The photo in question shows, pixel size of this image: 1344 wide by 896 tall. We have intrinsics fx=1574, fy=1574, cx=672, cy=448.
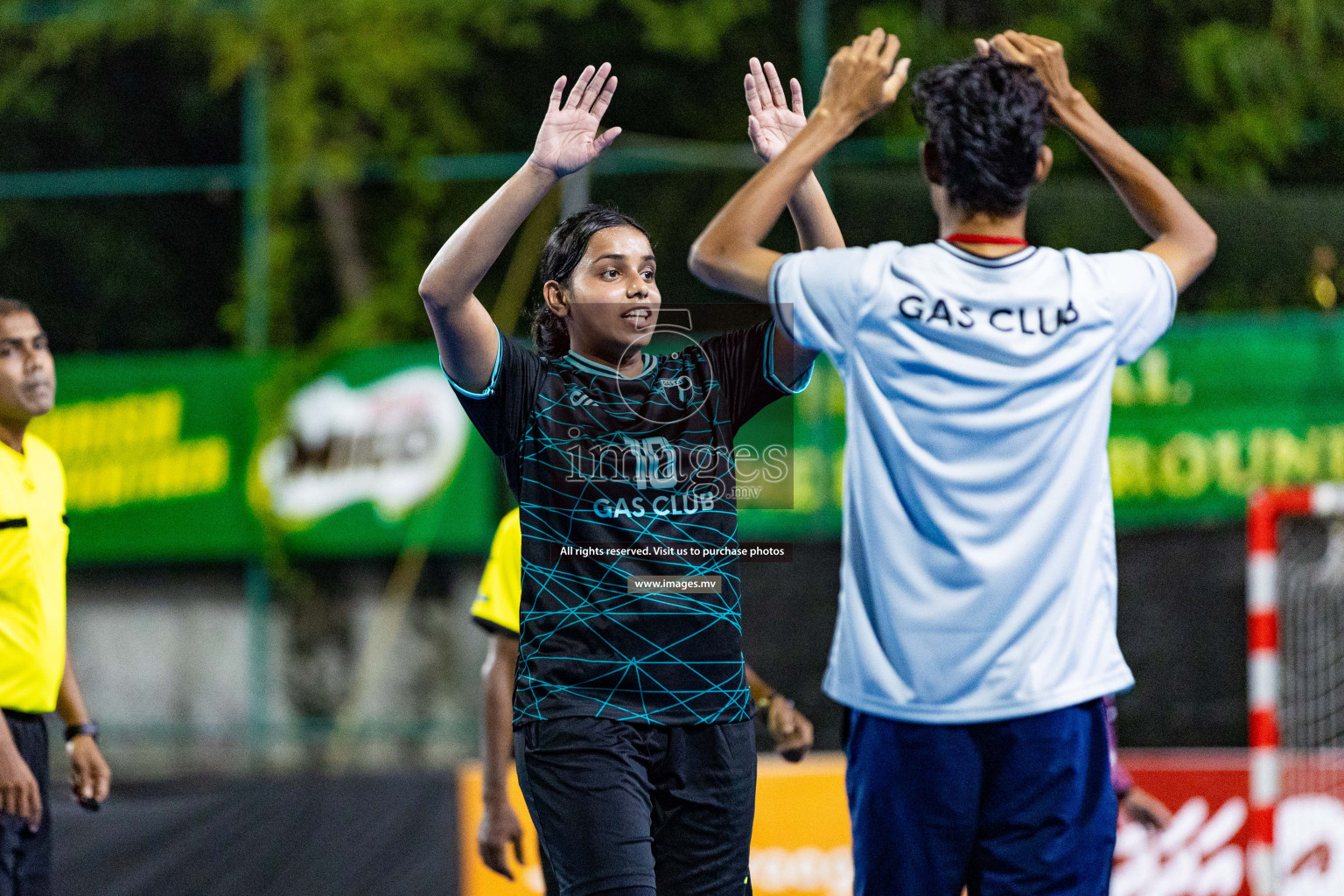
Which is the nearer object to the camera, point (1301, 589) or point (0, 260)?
point (1301, 589)

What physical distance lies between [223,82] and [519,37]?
2.07 meters

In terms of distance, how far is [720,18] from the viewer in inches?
415

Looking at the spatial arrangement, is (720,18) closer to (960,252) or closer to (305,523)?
(305,523)

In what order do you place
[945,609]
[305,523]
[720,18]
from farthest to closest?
1. [720,18]
2. [305,523]
3. [945,609]

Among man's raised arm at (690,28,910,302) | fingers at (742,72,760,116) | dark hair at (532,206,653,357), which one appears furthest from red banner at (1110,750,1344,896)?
man's raised arm at (690,28,910,302)

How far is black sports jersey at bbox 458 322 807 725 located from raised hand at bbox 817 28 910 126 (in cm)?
63

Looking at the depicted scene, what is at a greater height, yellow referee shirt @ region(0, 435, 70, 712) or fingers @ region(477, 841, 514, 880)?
yellow referee shirt @ region(0, 435, 70, 712)

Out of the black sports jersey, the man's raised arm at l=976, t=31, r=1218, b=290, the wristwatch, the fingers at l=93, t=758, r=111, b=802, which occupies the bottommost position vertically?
the fingers at l=93, t=758, r=111, b=802

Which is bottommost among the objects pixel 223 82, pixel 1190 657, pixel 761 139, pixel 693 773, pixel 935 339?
pixel 1190 657

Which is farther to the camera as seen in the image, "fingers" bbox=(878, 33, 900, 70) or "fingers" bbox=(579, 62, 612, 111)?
"fingers" bbox=(579, 62, 612, 111)

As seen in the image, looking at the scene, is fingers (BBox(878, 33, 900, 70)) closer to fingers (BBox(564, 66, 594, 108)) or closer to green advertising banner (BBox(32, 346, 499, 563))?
fingers (BBox(564, 66, 594, 108))

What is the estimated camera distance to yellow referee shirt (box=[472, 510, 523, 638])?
425 cm

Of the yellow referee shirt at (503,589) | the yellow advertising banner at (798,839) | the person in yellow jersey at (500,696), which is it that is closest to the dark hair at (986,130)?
the person in yellow jersey at (500,696)

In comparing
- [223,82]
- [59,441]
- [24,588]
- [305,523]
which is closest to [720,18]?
[223,82]
